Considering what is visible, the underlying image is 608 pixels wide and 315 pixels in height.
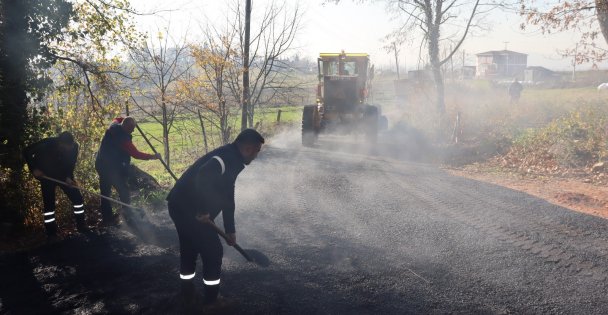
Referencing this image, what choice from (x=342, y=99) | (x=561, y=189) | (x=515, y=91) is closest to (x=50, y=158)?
(x=561, y=189)

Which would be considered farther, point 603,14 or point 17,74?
point 603,14

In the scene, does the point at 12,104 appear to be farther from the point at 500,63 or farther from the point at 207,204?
the point at 500,63

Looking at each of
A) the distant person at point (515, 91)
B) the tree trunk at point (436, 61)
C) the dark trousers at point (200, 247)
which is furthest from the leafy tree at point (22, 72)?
the distant person at point (515, 91)

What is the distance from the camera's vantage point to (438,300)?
3.73 metres

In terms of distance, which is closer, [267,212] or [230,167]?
[230,167]

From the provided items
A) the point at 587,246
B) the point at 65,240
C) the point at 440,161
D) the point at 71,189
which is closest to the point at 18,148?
→ the point at 71,189

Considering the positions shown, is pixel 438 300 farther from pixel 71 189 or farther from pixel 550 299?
pixel 71 189

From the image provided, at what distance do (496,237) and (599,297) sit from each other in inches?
62.8

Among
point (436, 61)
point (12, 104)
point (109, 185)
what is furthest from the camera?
point (436, 61)

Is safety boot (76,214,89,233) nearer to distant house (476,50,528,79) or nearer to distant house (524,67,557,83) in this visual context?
distant house (524,67,557,83)

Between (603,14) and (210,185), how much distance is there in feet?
37.4

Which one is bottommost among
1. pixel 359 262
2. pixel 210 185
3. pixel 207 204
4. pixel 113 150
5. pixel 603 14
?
pixel 359 262

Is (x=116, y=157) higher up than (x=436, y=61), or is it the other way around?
(x=436, y=61)

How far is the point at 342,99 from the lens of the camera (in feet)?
45.4
